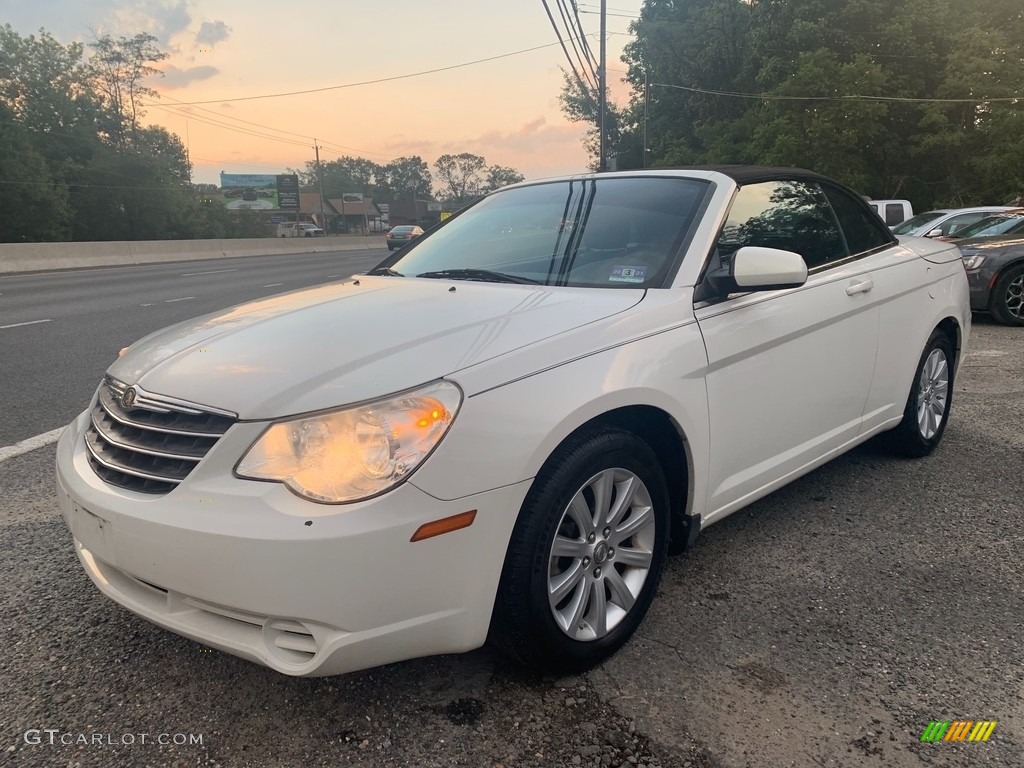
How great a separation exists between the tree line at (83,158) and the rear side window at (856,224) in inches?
1885

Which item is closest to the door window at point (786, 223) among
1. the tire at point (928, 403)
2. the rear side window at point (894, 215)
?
the tire at point (928, 403)

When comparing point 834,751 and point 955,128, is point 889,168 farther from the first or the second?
point 834,751

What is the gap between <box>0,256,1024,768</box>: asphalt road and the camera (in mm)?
2080

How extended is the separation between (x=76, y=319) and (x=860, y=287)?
32.6 feet

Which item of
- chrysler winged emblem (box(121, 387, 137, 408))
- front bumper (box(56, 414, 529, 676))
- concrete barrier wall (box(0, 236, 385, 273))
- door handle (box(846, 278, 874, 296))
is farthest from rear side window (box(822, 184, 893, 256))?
concrete barrier wall (box(0, 236, 385, 273))

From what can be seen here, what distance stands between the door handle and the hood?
135cm

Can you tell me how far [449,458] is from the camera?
1.97 meters

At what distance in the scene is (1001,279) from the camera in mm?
9336

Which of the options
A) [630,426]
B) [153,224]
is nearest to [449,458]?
[630,426]

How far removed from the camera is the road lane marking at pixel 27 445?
14.8 feet

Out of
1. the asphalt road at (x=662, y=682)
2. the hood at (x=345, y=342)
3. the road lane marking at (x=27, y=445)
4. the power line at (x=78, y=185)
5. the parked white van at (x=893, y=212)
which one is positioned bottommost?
the asphalt road at (x=662, y=682)

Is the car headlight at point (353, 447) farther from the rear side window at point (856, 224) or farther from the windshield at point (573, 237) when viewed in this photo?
the rear side window at point (856, 224)

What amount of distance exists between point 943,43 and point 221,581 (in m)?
39.2

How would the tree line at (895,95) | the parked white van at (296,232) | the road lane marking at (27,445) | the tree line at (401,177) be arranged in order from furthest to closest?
the tree line at (401,177)
the parked white van at (296,232)
the tree line at (895,95)
the road lane marking at (27,445)
